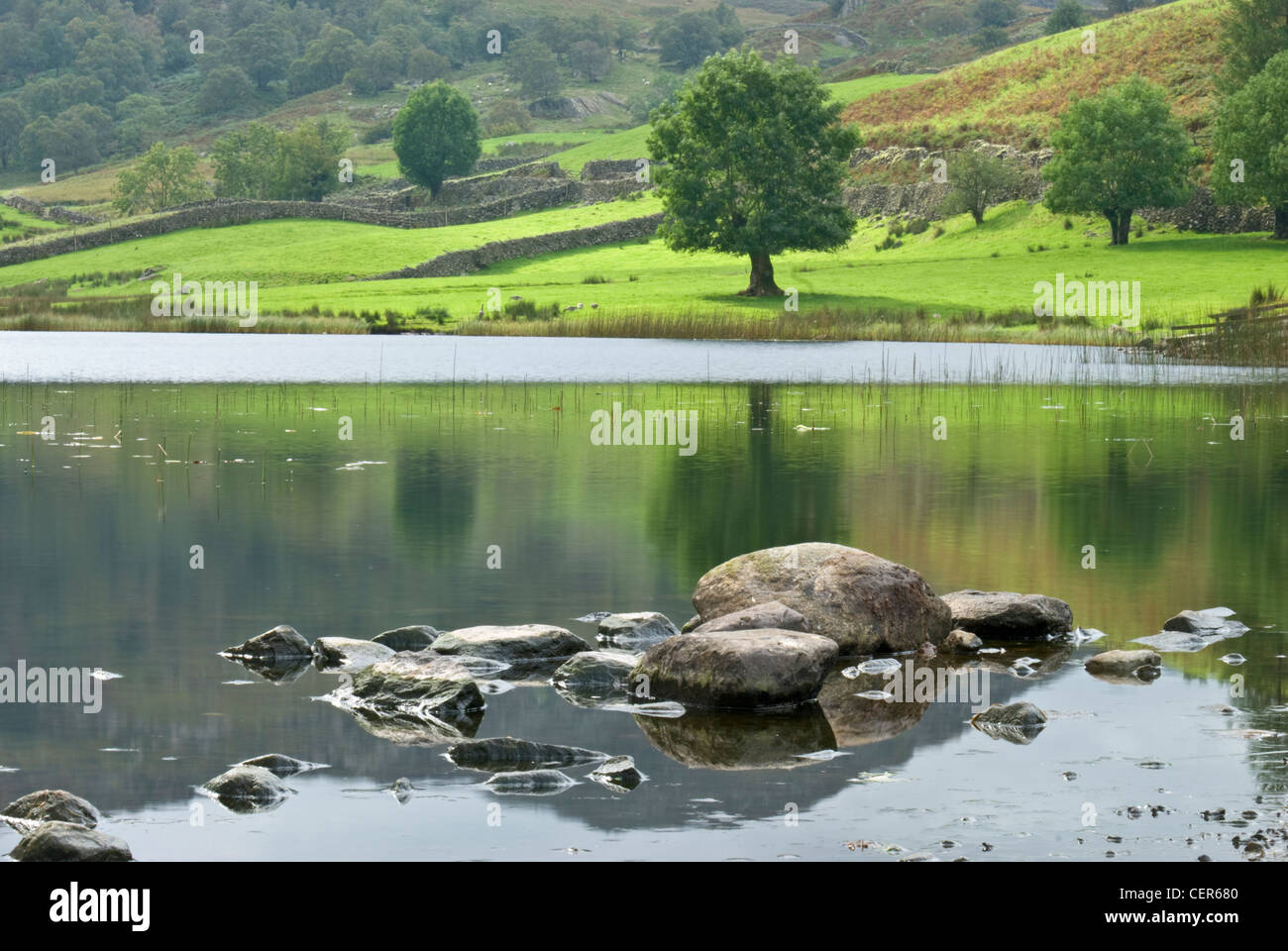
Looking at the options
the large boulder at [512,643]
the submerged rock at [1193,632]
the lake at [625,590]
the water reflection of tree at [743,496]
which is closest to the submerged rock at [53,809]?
the lake at [625,590]

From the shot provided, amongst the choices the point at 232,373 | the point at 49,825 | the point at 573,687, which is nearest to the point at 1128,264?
the point at 232,373

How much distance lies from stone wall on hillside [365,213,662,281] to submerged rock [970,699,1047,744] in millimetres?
82251

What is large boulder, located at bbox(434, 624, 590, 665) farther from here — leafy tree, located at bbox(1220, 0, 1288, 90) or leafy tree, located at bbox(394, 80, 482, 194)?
leafy tree, located at bbox(394, 80, 482, 194)

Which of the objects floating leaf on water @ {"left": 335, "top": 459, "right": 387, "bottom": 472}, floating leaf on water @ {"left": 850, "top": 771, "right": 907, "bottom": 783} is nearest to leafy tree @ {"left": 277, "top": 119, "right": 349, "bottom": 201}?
floating leaf on water @ {"left": 335, "top": 459, "right": 387, "bottom": 472}

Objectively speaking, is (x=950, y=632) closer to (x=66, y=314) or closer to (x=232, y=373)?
(x=232, y=373)

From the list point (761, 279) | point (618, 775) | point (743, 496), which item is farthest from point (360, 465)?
point (761, 279)

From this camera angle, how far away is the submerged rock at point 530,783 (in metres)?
10.1

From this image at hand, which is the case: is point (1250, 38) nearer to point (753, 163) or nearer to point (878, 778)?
point (753, 163)

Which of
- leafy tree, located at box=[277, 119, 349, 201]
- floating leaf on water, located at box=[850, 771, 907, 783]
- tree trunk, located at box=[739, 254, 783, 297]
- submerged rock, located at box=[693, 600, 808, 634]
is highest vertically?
leafy tree, located at box=[277, 119, 349, 201]

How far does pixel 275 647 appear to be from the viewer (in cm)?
1402

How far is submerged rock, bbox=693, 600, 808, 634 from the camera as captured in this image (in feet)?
44.1

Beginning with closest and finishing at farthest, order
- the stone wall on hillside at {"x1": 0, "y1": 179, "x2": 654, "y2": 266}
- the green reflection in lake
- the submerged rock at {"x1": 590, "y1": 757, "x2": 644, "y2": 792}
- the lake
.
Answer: the lake
the submerged rock at {"x1": 590, "y1": 757, "x2": 644, "y2": 792}
the green reflection in lake
the stone wall on hillside at {"x1": 0, "y1": 179, "x2": 654, "y2": 266}

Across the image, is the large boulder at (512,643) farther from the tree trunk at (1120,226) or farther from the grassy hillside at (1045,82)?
the grassy hillside at (1045,82)

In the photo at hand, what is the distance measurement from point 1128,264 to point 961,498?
61.9 m
